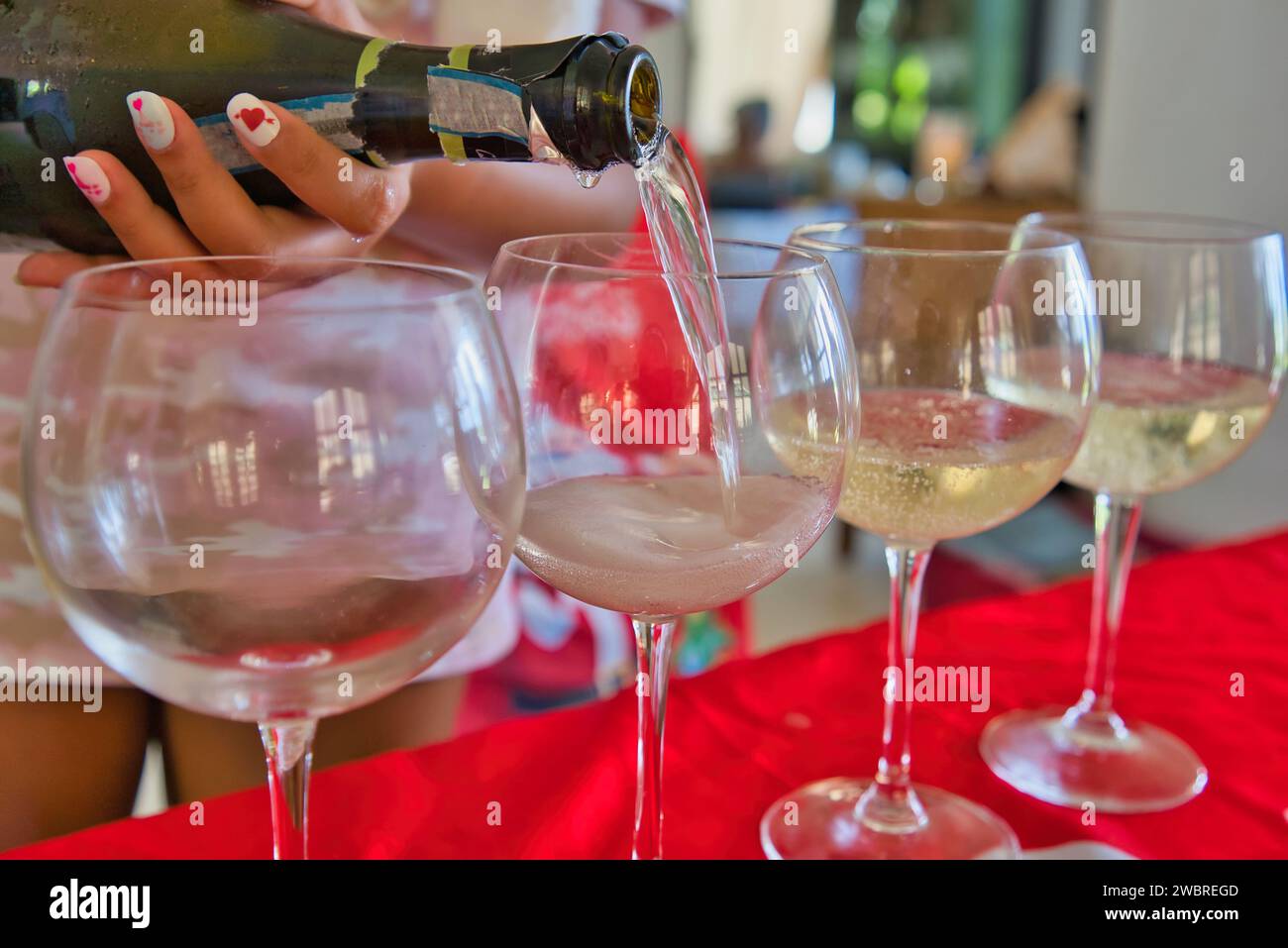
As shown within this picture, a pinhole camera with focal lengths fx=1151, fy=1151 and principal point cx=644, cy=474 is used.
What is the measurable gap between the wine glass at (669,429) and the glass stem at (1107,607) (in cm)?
34

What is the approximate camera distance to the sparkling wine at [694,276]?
1.39 ft

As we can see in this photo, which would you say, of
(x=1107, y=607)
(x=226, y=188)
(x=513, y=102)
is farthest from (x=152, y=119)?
(x=1107, y=607)

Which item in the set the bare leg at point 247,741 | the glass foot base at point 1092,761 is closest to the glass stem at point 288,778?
the glass foot base at point 1092,761

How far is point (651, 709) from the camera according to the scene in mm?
486

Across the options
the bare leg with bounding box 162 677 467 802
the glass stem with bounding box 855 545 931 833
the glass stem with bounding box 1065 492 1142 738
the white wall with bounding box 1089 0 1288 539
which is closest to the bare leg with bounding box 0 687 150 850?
the bare leg with bounding box 162 677 467 802

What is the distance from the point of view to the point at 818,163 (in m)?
5.93

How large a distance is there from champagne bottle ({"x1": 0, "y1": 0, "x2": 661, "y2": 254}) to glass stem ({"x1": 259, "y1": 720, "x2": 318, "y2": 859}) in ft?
0.89

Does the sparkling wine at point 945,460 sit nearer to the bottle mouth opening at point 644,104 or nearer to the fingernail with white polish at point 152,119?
the bottle mouth opening at point 644,104

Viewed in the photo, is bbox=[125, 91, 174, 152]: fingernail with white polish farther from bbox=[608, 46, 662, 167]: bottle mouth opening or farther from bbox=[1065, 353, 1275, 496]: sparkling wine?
bbox=[1065, 353, 1275, 496]: sparkling wine

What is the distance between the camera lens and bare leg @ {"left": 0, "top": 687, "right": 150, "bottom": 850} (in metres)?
0.77

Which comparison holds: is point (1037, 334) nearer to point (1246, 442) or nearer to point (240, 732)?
point (1246, 442)

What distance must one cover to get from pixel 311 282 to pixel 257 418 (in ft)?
0.24

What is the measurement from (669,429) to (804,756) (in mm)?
294

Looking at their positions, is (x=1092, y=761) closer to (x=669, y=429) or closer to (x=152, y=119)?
(x=669, y=429)
